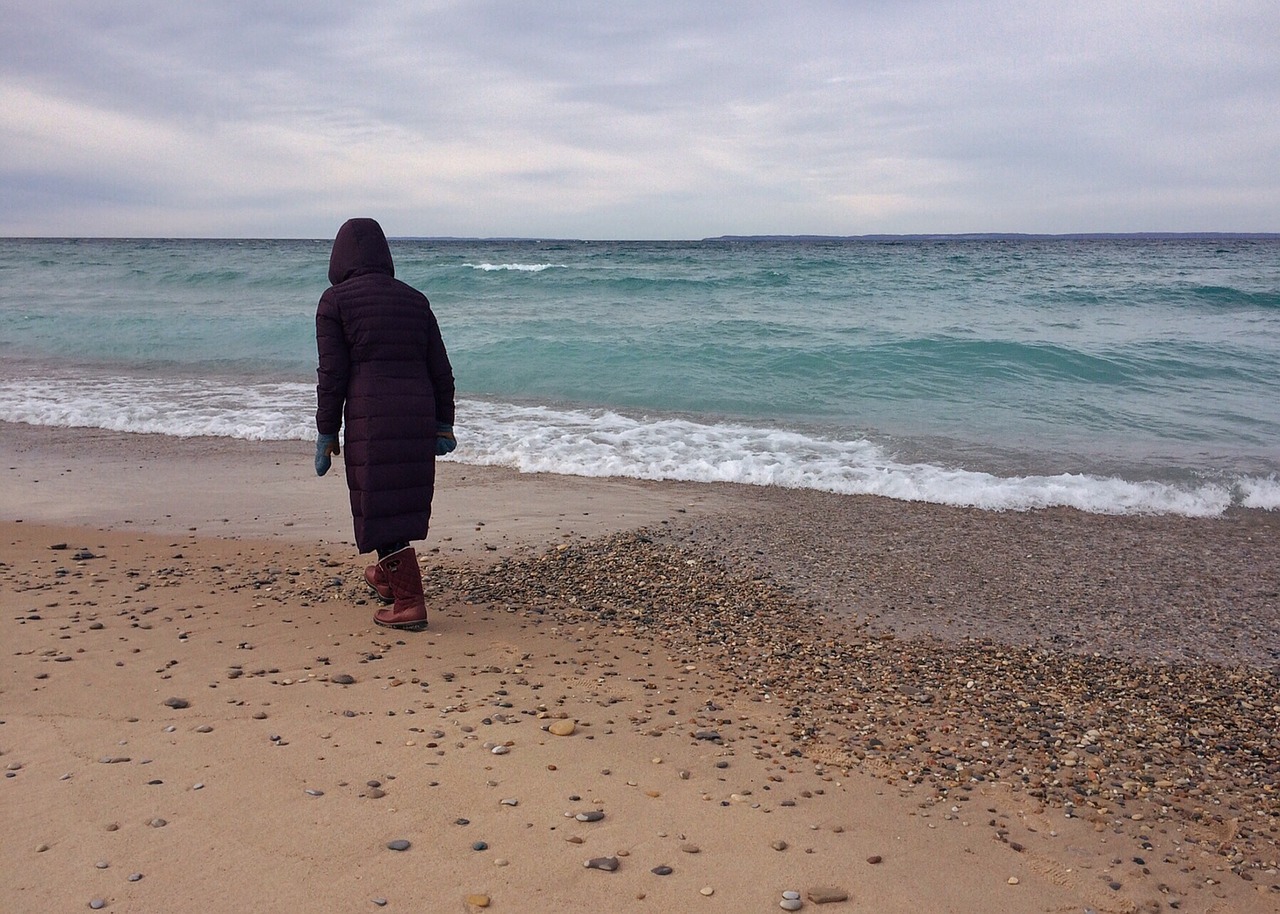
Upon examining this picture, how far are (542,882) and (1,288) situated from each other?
3269cm

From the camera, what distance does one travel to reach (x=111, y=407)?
36.0 feet

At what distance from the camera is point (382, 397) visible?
4.48 metres

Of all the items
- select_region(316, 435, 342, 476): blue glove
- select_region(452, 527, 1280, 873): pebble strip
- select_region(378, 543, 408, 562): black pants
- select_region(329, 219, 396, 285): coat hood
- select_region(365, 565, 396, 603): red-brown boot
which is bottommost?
select_region(452, 527, 1280, 873): pebble strip

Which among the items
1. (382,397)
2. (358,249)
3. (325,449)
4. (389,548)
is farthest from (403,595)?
(358,249)

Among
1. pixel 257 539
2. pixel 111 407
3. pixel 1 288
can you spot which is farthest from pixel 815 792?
pixel 1 288

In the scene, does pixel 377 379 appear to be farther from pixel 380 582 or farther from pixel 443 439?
pixel 380 582

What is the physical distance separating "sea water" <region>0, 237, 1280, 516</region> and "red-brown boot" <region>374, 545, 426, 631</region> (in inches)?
144

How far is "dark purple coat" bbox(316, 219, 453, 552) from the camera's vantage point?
4.41 m

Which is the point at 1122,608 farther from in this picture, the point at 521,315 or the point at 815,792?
the point at 521,315

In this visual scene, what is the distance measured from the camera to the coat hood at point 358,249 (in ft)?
14.7

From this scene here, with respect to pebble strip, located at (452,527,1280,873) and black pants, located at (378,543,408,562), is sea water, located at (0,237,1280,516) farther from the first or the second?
black pants, located at (378,543,408,562)

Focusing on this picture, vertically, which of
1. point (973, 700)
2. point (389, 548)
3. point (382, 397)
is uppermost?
point (382, 397)

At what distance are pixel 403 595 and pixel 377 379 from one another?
108 cm

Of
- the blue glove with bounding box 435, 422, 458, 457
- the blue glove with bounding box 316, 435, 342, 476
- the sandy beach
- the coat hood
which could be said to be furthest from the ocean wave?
the coat hood
